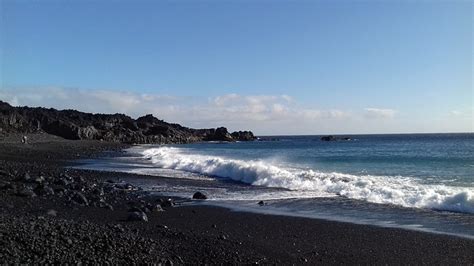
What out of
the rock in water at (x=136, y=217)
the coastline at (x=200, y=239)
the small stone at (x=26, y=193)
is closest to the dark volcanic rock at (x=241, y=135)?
the small stone at (x=26, y=193)

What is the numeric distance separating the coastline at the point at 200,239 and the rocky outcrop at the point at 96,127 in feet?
201

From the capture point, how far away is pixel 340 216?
13.2 m

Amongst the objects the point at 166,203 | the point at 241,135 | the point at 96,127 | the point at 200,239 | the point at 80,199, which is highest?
the point at 96,127

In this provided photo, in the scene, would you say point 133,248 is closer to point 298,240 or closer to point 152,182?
point 298,240

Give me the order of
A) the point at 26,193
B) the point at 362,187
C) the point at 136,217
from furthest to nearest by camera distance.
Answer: the point at 362,187 → the point at 26,193 → the point at 136,217

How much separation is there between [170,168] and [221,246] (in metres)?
22.8

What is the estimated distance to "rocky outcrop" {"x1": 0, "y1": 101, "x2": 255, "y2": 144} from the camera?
73.3 metres

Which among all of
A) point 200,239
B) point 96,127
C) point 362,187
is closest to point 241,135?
point 96,127

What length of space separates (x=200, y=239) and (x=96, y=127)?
85.5 metres

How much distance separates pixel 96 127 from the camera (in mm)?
90812

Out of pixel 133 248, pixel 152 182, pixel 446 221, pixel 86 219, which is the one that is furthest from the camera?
pixel 152 182


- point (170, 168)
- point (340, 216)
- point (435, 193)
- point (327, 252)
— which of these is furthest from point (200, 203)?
point (170, 168)

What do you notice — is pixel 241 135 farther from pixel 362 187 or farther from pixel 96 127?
pixel 362 187

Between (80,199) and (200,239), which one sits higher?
(80,199)
